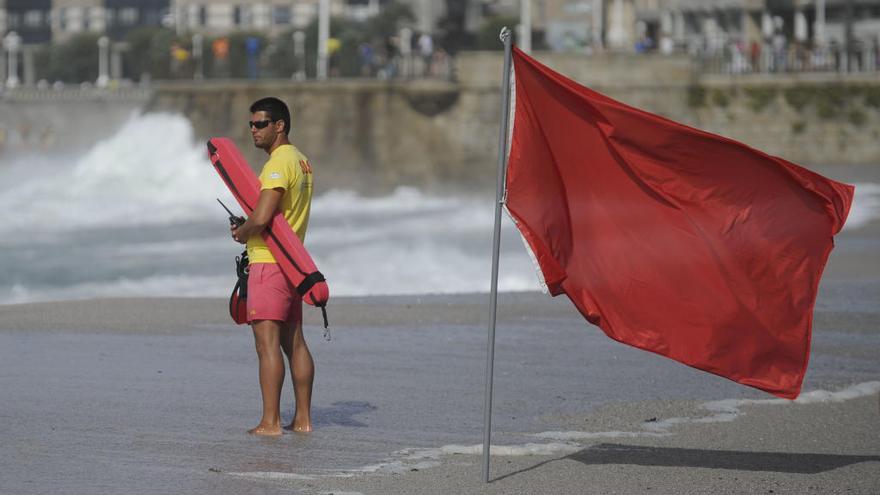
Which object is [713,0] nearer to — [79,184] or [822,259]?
[79,184]

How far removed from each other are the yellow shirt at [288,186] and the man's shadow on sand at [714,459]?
1.69 m

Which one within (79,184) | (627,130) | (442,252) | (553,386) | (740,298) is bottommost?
(79,184)

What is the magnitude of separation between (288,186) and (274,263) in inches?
15.1

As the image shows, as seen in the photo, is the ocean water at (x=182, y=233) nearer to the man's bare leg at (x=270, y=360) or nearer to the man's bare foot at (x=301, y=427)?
the man's bare foot at (x=301, y=427)

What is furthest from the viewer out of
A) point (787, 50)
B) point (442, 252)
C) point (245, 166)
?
point (787, 50)

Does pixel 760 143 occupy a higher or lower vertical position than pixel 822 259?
lower

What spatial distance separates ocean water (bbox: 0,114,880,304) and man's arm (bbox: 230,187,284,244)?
32.9 feet

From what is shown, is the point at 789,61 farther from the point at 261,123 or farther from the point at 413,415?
the point at 261,123

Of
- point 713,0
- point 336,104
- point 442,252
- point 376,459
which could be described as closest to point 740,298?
point 376,459

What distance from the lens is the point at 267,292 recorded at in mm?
8836

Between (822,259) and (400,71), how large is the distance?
39.9 meters

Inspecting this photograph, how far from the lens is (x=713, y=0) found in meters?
81.4

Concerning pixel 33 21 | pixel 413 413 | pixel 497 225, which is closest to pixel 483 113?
pixel 413 413

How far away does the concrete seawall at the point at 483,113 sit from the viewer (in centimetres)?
4619
